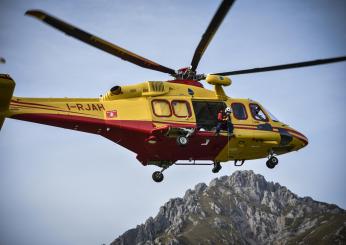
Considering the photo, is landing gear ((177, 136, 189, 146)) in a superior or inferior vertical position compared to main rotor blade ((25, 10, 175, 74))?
inferior

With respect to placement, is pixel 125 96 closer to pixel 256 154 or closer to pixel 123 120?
pixel 123 120

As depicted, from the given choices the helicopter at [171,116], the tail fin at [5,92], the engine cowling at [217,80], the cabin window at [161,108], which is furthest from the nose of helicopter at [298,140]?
the tail fin at [5,92]

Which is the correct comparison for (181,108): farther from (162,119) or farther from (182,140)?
(182,140)

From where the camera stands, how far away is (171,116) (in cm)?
3062

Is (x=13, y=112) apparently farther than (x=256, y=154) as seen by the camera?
No

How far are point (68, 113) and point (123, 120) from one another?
3186 millimetres

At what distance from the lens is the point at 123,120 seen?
97.3 feet

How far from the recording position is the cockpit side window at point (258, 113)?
3369 cm

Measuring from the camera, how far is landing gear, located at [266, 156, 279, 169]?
33.8 meters

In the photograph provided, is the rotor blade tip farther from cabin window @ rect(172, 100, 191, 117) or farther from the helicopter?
cabin window @ rect(172, 100, 191, 117)

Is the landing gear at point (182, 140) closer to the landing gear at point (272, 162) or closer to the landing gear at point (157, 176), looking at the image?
the landing gear at point (157, 176)

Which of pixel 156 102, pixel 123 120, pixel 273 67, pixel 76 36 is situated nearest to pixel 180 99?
pixel 156 102

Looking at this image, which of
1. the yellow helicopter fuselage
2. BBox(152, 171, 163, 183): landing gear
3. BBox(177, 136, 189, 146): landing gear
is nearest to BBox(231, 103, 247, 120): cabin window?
the yellow helicopter fuselage

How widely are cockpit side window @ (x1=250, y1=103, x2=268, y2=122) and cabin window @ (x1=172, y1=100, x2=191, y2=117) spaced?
5.03 metres
